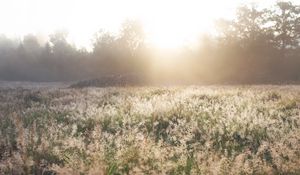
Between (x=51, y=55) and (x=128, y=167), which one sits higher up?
(x=51, y=55)

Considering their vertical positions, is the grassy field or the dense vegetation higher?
the dense vegetation

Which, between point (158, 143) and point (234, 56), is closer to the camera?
point (158, 143)

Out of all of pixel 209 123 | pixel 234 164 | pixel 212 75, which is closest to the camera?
pixel 234 164

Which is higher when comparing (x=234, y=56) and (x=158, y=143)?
(x=234, y=56)

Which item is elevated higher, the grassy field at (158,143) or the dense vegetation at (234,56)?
the dense vegetation at (234,56)

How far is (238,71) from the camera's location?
50.2m

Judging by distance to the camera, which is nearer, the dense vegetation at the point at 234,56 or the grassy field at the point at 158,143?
the grassy field at the point at 158,143

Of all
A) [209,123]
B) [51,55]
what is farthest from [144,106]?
[51,55]

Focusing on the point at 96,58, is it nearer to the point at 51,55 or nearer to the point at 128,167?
the point at 51,55

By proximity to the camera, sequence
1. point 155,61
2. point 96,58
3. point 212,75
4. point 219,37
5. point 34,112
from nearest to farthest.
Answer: point 34,112 < point 212,75 < point 219,37 < point 155,61 < point 96,58

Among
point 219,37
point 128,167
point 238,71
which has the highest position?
point 219,37

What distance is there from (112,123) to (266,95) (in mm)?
7828

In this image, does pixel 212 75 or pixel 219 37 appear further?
pixel 219 37

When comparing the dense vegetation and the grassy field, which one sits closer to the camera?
the grassy field
